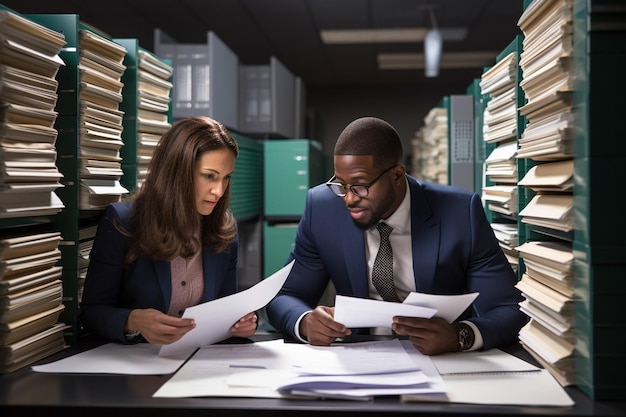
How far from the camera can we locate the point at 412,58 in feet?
24.8

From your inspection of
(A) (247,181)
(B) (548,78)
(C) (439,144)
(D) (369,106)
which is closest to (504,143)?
(B) (548,78)

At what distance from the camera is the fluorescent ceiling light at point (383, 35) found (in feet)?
20.5

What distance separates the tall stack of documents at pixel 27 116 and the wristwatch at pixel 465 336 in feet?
2.86

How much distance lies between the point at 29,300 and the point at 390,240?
0.91 metres

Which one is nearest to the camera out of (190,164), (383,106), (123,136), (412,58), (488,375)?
(488,375)

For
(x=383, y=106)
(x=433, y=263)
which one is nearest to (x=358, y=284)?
(x=433, y=263)

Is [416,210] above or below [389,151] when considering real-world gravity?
below

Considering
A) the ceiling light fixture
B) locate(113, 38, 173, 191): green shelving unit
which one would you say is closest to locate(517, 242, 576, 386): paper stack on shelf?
locate(113, 38, 173, 191): green shelving unit

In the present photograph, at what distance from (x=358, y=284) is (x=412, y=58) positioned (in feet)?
20.4

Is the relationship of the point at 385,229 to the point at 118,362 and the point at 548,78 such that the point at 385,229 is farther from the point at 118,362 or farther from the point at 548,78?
the point at 118,362

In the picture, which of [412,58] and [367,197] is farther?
[412,58]

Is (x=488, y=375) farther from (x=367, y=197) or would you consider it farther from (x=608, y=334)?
(x=367, y=197)

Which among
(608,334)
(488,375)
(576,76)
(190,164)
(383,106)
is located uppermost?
(383,106)

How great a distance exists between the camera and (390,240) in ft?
5.77
